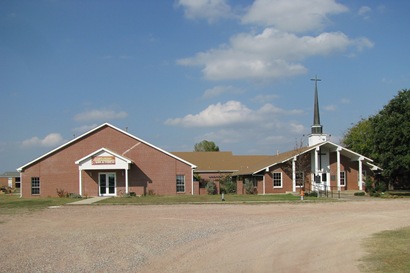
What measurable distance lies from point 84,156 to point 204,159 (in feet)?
59.1

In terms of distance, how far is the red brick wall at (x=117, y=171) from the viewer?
4434 centimetres

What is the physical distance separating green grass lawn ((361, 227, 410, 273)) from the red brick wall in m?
30.7

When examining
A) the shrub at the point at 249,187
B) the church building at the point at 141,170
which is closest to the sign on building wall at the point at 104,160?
the church building at the point at 141,170

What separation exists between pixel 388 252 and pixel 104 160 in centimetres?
3301

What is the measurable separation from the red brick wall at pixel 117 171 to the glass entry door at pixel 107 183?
0.43 metres

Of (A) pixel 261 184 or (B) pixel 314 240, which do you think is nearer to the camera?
(B) pixel 314 240

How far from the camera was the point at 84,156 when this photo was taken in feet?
148

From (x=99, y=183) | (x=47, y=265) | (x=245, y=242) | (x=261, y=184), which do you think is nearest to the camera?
(x=47, y=265)

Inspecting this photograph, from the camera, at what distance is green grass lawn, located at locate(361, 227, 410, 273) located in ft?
33.3

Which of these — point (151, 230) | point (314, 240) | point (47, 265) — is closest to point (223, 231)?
point (151, 230)

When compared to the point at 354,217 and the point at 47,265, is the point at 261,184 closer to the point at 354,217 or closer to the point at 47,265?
the point at 354,217

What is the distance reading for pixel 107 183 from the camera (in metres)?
44.3

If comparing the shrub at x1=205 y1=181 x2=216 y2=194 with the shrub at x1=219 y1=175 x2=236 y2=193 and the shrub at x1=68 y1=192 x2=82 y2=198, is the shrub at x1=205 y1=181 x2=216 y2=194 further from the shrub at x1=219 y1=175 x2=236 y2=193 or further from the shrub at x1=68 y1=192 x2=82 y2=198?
the shrub at x1=68 y1=192 x2=82 y2=198

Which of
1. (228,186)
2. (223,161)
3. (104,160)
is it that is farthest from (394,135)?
(104,160)
